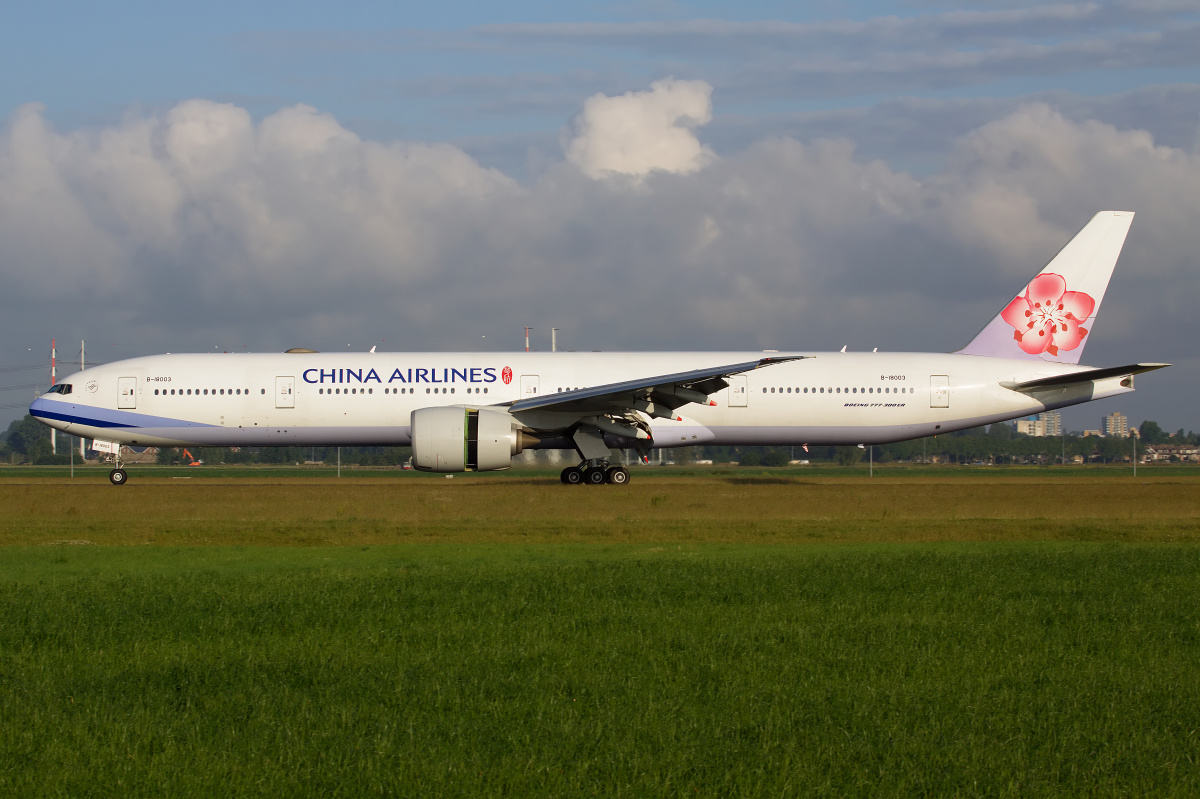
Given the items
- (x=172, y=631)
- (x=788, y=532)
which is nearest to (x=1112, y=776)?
(x=172, y=631)

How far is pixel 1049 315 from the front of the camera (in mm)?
26484

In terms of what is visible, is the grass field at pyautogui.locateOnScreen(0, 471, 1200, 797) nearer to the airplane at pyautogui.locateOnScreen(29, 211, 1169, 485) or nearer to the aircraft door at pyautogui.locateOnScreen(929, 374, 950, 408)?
the airplane at pyautogui.locateOnScreen(29, 211, 1169, 485)

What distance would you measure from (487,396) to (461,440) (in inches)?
174

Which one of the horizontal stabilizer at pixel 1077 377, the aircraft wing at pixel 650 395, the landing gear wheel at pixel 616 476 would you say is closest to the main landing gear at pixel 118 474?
the aircraft wing at pixel 650 395

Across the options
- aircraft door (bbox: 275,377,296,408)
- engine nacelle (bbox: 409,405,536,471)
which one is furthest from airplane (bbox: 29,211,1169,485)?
engine nacelle (bbox: 409,405,536,471)

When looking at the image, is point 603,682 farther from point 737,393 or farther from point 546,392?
point 737,393

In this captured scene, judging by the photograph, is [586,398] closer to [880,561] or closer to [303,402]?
[303,402]

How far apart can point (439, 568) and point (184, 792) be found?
19.9 feet

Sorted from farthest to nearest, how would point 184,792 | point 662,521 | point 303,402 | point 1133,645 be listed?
point 303,402 < point 662,521 < point 1133,645 < point 184,792

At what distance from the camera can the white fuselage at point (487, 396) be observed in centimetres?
2514

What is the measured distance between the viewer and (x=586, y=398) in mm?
21422

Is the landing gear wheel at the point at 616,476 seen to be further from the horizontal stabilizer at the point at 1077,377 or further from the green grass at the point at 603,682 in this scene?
the green grass at the point at 603,682

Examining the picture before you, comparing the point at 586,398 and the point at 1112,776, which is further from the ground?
the point at 586,398

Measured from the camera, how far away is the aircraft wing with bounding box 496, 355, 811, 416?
2144 cm
